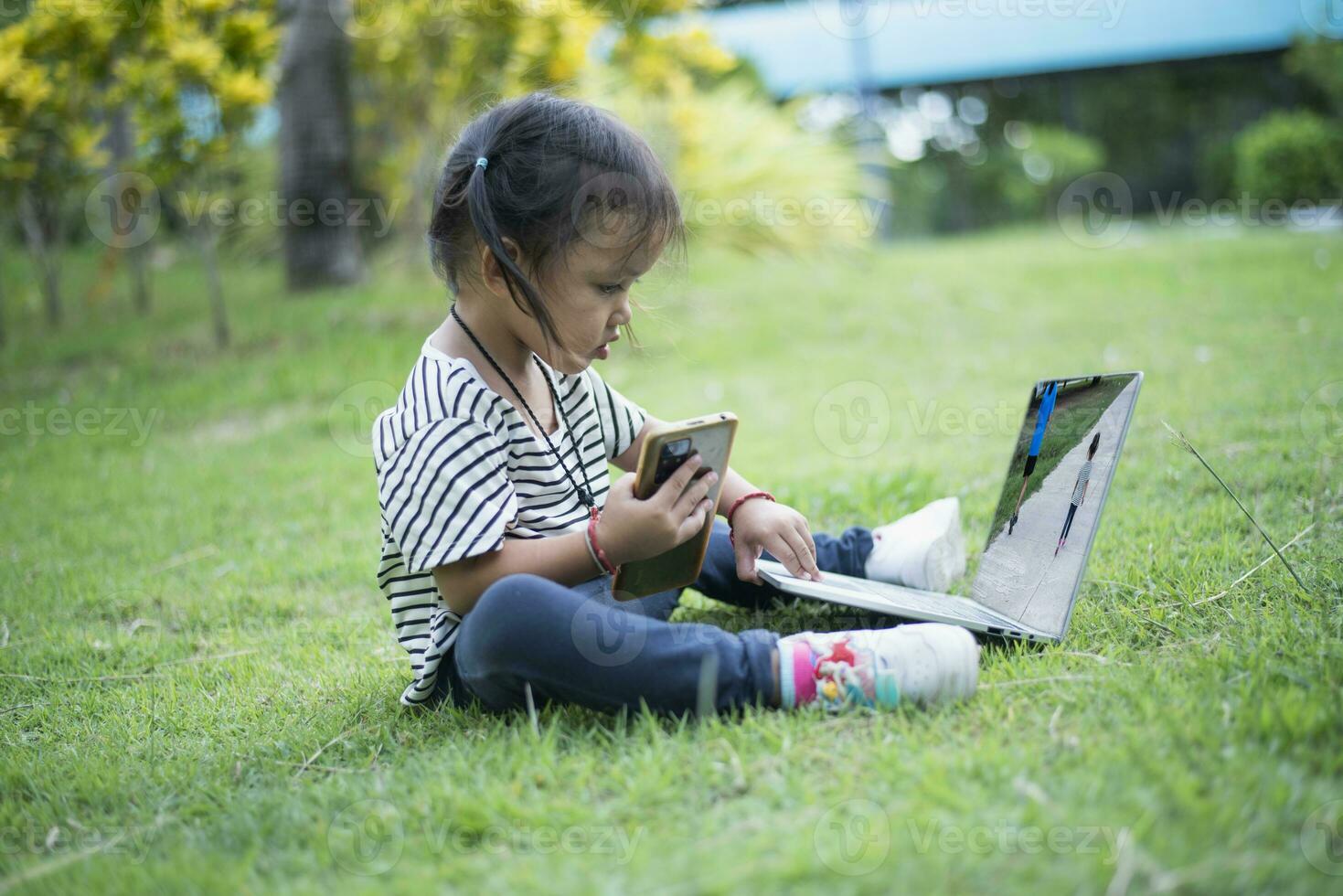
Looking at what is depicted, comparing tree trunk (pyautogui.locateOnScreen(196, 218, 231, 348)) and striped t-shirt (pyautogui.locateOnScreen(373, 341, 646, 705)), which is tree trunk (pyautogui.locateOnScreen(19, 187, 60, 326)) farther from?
striped t-shirt (pyautogui.locateOnScreen(373, 341, 646, 705))

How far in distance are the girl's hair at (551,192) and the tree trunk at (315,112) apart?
528 cm

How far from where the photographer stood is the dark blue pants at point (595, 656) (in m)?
1.64

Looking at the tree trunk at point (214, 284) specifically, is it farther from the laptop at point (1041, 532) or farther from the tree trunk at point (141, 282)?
the laptop at point (1041, 532)

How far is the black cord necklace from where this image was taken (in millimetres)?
1931

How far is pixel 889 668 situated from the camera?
1.66 metres

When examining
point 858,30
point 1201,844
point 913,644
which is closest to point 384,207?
point 858,30

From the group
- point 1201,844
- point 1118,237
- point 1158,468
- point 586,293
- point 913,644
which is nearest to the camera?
point 1201,844

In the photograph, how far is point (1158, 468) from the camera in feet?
10.1

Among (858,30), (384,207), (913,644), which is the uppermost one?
(858,30)

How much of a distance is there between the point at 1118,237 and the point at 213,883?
9473 mm

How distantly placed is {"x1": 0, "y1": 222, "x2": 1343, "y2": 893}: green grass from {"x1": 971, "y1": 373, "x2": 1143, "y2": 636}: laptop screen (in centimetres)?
13

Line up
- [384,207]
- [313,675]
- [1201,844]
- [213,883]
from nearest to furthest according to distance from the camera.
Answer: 1. [1201,844]
2. [213,883]
3. [313,675]
4. [384,207]

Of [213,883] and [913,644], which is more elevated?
[913,644]

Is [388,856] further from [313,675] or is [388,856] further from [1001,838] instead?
[313,675]
